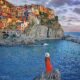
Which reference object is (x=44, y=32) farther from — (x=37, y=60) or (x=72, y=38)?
(x=37, y=60)

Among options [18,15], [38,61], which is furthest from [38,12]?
[38,61]

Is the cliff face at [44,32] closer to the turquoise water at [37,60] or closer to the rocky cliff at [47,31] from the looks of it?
the rocky cliff at [47,31]

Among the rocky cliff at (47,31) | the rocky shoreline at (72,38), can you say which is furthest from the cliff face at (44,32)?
the rocky shoreline at (72,38)

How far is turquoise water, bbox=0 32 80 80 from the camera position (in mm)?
8328

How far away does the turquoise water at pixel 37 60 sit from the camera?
27.3 feet

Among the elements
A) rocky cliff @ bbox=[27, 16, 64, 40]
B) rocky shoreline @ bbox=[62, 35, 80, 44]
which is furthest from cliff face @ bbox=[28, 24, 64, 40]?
rocky shoreline @ bbox=[62, 35, 80, 44]

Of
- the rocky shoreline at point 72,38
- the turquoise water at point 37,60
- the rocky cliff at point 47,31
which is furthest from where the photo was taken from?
the rocky cliff at point 47,31

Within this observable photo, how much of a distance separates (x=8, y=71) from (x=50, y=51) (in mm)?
916

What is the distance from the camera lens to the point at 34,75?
8219 millimetres

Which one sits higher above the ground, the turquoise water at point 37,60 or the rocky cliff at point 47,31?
the rocky cliff at point 47,31

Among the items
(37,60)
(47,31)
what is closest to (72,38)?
(47,31)

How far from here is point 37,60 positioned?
8.68 metres

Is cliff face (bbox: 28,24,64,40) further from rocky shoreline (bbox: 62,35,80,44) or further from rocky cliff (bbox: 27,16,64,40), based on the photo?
rocky shoreline (bbox: 62,35,80,44)

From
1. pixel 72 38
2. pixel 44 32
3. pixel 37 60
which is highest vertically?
pixel 44 32
